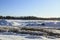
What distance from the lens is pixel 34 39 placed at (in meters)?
13.4

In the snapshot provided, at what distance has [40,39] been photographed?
44.0 ft

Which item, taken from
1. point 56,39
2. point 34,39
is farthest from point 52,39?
point 34,39

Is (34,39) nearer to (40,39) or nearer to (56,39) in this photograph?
(40,39)

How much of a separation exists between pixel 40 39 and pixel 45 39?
394 millimetres

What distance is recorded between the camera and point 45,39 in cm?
1342

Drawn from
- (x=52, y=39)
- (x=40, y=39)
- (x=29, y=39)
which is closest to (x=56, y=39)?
(x=52, y=39)

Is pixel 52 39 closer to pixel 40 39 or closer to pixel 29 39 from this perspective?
pixel 40 39

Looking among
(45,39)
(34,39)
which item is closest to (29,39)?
(34,39)

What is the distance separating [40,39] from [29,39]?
869 mm

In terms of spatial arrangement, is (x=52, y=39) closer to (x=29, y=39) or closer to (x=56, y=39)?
(x=56, y=39)

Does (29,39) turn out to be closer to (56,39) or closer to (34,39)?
(34,39)

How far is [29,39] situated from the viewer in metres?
13.4

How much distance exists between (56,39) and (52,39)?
0.37 metres

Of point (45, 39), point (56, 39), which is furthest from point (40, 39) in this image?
point (56, 39)
